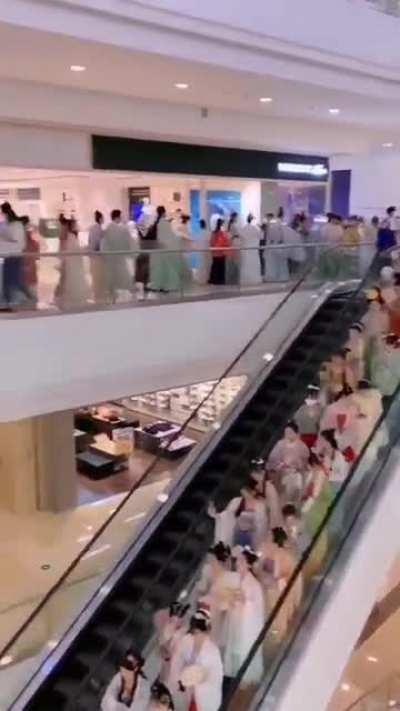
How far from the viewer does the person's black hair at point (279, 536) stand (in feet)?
19.4

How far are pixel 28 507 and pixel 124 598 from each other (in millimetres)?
7399

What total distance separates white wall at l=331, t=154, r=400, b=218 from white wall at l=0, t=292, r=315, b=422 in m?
8.81

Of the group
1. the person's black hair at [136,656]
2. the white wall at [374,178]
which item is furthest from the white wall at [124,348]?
the white wall at [374,178]

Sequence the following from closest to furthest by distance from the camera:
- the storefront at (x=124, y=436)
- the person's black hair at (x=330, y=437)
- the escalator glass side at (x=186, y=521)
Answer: the escalator glass side at (x=186, y=521) → the person's black hair at (x=330, y=437) → the storefront at (x=124, y=436)

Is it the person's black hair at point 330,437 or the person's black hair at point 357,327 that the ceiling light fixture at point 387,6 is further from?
the person's black hair at point 330,437

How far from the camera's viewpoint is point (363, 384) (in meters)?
7.39

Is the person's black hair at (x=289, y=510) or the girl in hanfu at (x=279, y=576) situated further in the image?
the person's black hair at (x=289, y=510)

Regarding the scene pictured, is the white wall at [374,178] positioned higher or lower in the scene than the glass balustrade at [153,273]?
higher

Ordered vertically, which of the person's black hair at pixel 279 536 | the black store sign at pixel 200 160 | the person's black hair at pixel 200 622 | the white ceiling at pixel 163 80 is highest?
the white ceiling at pixel 163 80

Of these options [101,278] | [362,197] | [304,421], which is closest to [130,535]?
[304,421]

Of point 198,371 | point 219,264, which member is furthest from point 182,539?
point 219,264

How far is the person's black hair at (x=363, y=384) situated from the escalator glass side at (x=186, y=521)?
0.72 meters

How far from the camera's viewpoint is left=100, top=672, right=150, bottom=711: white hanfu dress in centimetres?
514

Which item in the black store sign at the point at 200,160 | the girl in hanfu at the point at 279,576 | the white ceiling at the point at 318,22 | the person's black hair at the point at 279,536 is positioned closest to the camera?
the girl in hanfu at the point at 279,576
